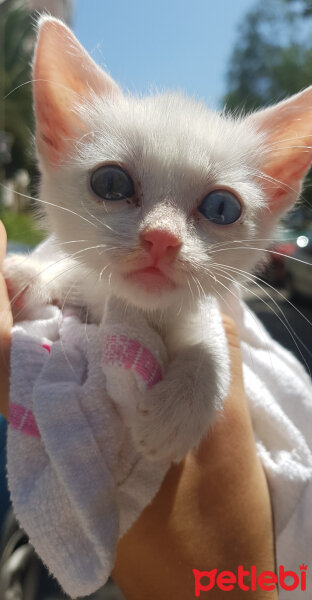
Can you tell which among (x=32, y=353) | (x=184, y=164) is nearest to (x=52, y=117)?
(x=184, y=164)

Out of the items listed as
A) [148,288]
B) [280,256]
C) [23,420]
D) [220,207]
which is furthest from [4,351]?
[280,256]

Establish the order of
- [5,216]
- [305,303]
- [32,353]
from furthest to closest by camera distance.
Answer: [305,303] → [5,216] → [32,353]

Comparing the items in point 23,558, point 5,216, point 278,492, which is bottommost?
point 23,558

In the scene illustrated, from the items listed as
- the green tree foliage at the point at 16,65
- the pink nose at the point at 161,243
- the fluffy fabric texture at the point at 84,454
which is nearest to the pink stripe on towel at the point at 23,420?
the fluffy fabric texture at the point at 84,454

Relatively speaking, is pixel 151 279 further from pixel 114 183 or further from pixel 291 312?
pixel 291 312

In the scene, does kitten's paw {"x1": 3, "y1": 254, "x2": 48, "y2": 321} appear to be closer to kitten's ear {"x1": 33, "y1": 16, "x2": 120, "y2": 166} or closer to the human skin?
the human skin

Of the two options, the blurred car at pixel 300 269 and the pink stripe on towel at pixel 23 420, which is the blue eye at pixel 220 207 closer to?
the blurred car at pixel 300 269

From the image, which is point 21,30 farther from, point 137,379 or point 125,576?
point 125,576
